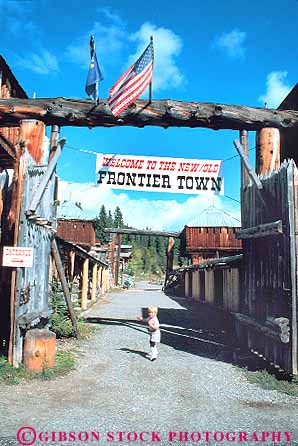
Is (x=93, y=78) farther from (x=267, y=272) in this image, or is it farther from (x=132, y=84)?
(x=267, y=272)

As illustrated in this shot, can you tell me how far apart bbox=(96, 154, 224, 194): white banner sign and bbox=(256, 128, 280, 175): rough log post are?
1.07 meters

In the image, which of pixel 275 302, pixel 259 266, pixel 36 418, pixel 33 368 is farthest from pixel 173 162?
pixel 36 418

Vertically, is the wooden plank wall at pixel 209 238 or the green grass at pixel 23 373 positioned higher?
the wooden plank wall at pixel 209 238

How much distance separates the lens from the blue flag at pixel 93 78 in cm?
886

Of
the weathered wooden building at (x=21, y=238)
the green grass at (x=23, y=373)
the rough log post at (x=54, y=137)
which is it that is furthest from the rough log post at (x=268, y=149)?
the green grass at (x=23, y=373)

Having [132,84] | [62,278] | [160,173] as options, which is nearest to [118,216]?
[160,173]

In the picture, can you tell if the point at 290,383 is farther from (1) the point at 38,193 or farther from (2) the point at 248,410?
(1) the point at 38,193

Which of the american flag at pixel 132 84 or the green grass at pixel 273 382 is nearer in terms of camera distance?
the green grass at pixel 273 382

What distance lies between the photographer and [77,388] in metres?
5.99

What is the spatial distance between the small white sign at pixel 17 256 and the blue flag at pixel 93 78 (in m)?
3.87

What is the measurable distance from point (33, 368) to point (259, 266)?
4.67m

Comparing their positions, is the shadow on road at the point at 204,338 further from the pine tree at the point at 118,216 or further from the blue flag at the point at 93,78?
the pine tree at the point at 118,216

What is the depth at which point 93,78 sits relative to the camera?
8898mm

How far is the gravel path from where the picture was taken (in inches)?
169
